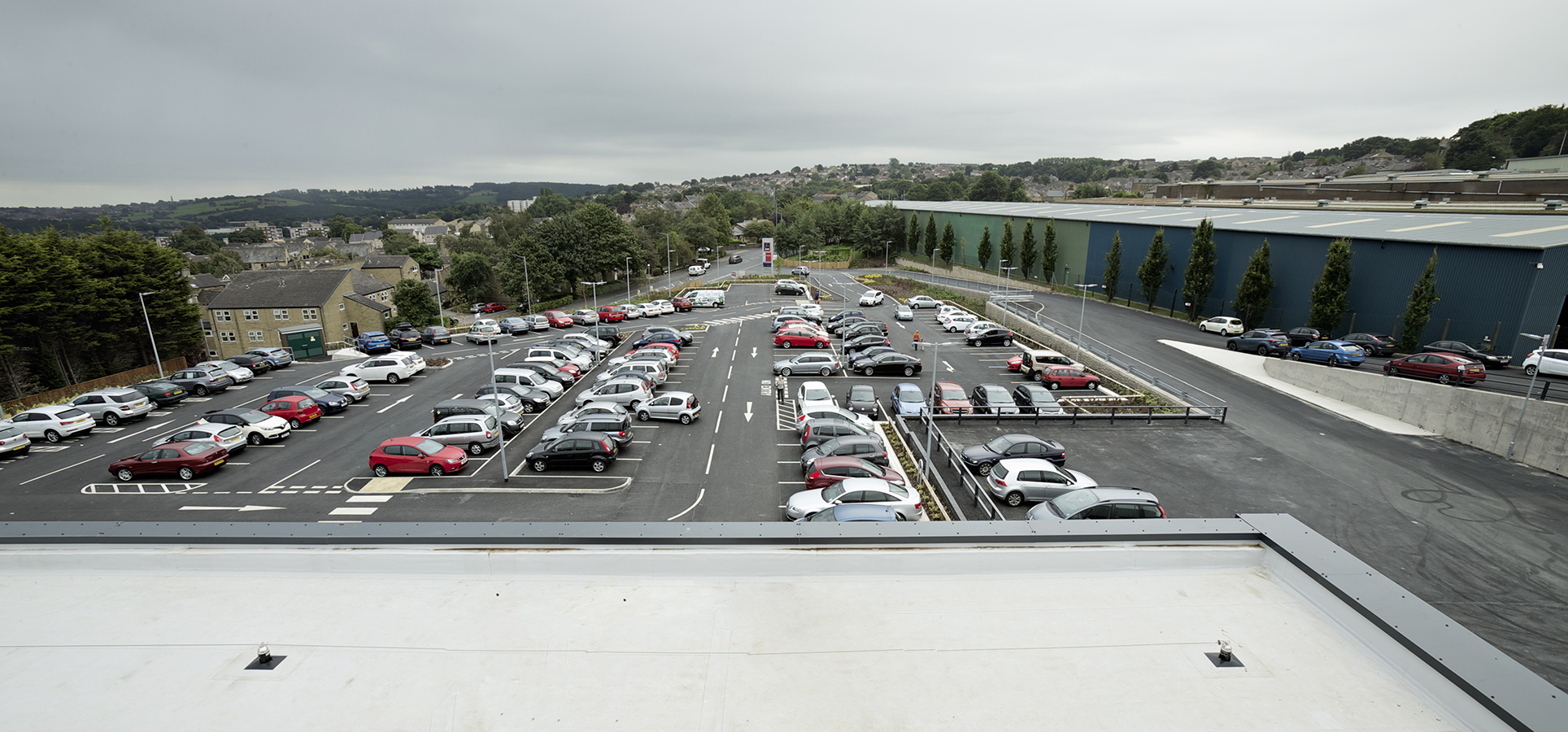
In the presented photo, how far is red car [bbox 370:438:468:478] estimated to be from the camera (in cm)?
2123

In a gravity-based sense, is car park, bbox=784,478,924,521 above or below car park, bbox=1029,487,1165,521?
below

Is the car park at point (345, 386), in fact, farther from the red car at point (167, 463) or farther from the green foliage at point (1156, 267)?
the green foliage at point (1156, 267)

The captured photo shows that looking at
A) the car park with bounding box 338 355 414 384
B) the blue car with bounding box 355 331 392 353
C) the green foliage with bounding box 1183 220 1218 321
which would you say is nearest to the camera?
the car park with bounding box 338 355 414 384

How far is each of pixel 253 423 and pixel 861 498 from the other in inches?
974

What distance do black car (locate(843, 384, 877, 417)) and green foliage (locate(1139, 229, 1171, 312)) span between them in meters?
33.4

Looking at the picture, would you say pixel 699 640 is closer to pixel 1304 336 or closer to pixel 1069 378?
pixel 1069 378

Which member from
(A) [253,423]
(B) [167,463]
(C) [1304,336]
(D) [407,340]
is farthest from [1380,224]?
(D) [407,340]

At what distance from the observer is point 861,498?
1641 cm

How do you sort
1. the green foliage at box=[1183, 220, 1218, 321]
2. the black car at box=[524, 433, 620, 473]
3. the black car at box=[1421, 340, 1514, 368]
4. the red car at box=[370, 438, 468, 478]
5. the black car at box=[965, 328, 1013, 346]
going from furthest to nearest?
1. the green foliage at box=[1183, 220, 1218, 321]
2. the black car at box=[965, 328, 1013, 346]
3. the black car at box=[1421, 340, 1514, 368]
4. the black car at box=[524, 433, 620, 473]
5. the red car at box=[370, 438, 468, 478]

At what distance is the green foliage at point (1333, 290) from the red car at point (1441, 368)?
9.03 meters

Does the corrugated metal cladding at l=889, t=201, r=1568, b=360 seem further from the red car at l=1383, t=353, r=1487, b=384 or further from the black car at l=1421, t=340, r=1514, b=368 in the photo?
the red car at l=1383, t=353, r=1487, b=384

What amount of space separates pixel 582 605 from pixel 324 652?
2220 millimetres

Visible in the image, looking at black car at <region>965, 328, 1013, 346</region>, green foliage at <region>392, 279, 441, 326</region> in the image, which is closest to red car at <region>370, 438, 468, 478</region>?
black car at <region>965, 328, 1013, 346</region>

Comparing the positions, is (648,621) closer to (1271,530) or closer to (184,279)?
(1271,530)
